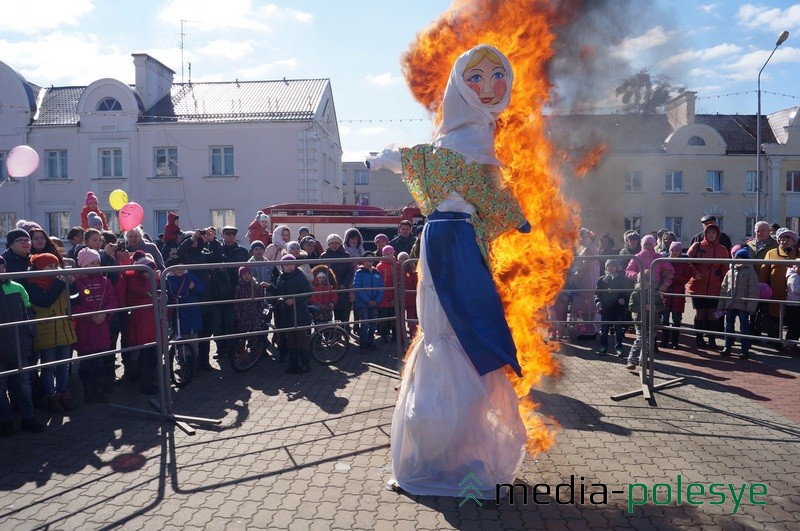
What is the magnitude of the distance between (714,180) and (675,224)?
8.08 feet

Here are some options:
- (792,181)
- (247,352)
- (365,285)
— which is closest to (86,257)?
(247,352)

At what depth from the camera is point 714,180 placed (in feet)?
87.9

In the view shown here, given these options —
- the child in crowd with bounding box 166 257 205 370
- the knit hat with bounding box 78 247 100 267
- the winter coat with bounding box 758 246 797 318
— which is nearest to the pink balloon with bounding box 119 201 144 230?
the child in crowd with bounding box 166 257 205 370

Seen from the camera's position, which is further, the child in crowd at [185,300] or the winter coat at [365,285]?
the winter coat at [365,285]

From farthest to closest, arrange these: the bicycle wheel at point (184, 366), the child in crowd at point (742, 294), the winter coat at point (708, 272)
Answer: the winter coat at point (708, 272) → the child in crowd at point (742, 294) → the bicycle wheel at point (184, 366)

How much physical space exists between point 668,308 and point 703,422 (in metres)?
4.39

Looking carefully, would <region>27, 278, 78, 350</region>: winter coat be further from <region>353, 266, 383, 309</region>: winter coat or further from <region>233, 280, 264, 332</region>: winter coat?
<region>353, 266, 383, 309</region>: winter coat

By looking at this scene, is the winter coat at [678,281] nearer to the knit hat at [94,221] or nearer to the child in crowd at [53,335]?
the child in crowd at [53,335]

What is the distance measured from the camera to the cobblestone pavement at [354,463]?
3.60 metres

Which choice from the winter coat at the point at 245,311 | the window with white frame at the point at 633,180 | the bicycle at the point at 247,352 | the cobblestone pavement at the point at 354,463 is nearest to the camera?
the cobblestone pavement at the point at 354,463

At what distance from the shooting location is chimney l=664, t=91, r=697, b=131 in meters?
5.71

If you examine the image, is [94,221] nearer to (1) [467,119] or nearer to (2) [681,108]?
(1) [467,119]

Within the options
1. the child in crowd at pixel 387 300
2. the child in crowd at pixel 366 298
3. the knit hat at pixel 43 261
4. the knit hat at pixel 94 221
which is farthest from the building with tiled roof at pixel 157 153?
the knit hat at pixel 43 261

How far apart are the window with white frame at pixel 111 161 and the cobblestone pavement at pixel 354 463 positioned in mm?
23362
